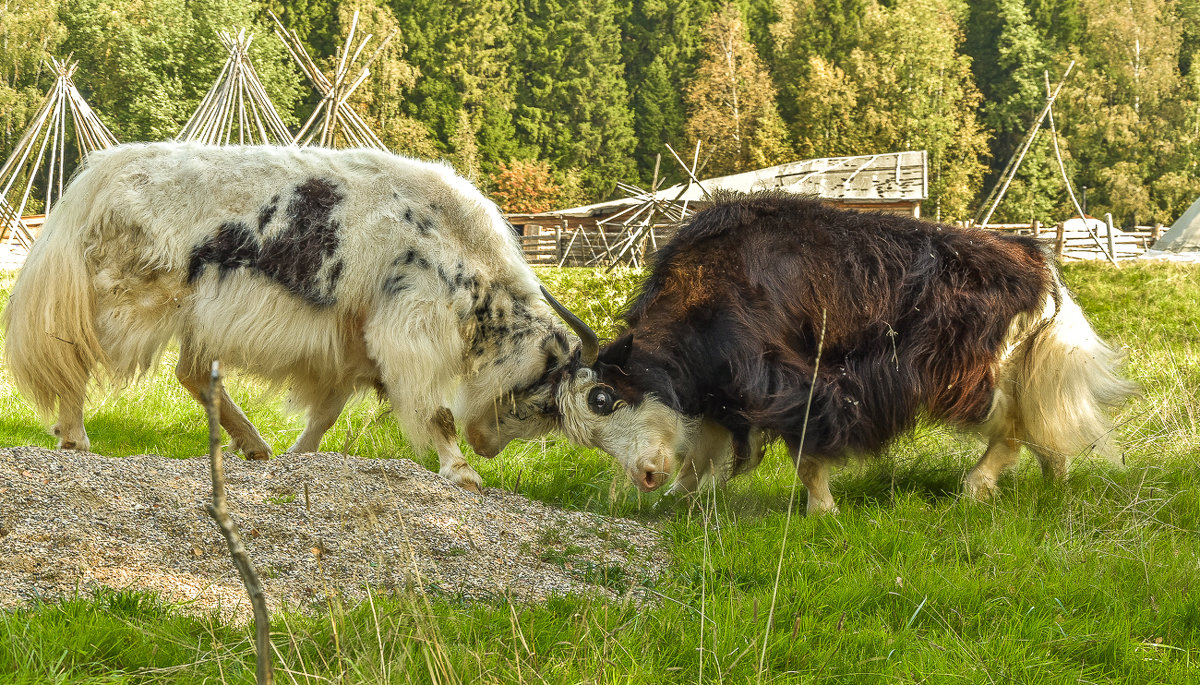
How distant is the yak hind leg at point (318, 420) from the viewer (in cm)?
560

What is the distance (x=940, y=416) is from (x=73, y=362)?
4029 millimetres

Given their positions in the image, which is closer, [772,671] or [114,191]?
[772,671]

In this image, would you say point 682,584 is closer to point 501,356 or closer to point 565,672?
point 565,672

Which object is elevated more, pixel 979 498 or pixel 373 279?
pixel 373 279

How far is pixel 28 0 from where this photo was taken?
40.4 meters

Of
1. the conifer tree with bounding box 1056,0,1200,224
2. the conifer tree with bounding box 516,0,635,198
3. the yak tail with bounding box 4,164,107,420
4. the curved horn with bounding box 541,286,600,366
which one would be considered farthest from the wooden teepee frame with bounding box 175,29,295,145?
the conifer tree with bounding box 1056,0,1200,224

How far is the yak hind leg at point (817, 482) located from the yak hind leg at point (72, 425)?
3.41m

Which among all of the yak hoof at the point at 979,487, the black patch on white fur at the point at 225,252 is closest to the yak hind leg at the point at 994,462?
the yak hoof at the point at 979,487

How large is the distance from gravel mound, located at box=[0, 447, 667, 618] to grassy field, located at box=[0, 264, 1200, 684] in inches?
8.2

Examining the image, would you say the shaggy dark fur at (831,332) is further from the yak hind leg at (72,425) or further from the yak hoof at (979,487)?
the yak hind leg at (72,425)

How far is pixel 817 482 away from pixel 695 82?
4706cm

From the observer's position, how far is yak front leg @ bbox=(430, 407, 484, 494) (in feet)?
16.1

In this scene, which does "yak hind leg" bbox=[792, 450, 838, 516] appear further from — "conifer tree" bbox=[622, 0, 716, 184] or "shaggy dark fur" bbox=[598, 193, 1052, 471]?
"conifer tree" bbox=[622, 0, 716, 184]

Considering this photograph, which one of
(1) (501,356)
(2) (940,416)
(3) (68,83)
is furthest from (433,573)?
(3) (68,83)
